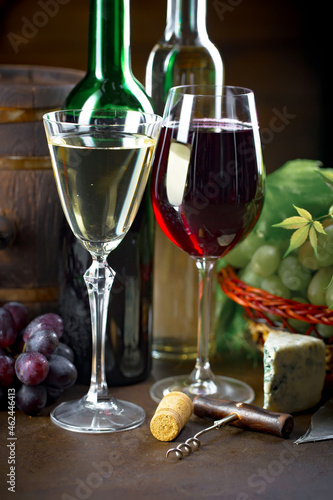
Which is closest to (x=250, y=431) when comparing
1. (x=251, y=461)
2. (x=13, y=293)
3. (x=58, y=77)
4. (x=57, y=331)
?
(x=251, y=461)

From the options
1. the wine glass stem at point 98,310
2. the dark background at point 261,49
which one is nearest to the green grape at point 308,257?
the wine glass stem at point 98,310

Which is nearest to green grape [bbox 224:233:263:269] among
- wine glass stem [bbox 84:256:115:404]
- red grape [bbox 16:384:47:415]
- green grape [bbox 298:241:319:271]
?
green grape [bbox 298:241:319:271]

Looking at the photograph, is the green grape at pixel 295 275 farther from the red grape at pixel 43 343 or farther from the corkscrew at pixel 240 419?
the red grape at pixel 43 343

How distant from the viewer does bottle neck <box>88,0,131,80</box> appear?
1.06 meters

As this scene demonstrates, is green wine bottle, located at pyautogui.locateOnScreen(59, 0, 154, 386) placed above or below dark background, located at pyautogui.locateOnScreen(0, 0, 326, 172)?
below

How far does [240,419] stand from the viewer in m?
0.95

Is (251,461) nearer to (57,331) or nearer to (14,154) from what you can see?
(57,331)

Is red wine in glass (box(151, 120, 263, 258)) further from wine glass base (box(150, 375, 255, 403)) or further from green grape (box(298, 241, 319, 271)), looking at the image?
wine glass base (box(150, 375, 255, 403))

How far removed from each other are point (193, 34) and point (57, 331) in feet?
1.85

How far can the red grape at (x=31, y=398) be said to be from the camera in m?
0.98

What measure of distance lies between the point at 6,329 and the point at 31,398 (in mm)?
113

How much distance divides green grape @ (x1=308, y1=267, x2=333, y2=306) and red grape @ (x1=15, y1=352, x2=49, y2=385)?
0.44 metres

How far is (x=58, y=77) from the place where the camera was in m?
1.29

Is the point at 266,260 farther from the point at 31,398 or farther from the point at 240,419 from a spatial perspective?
the point at 31,398
